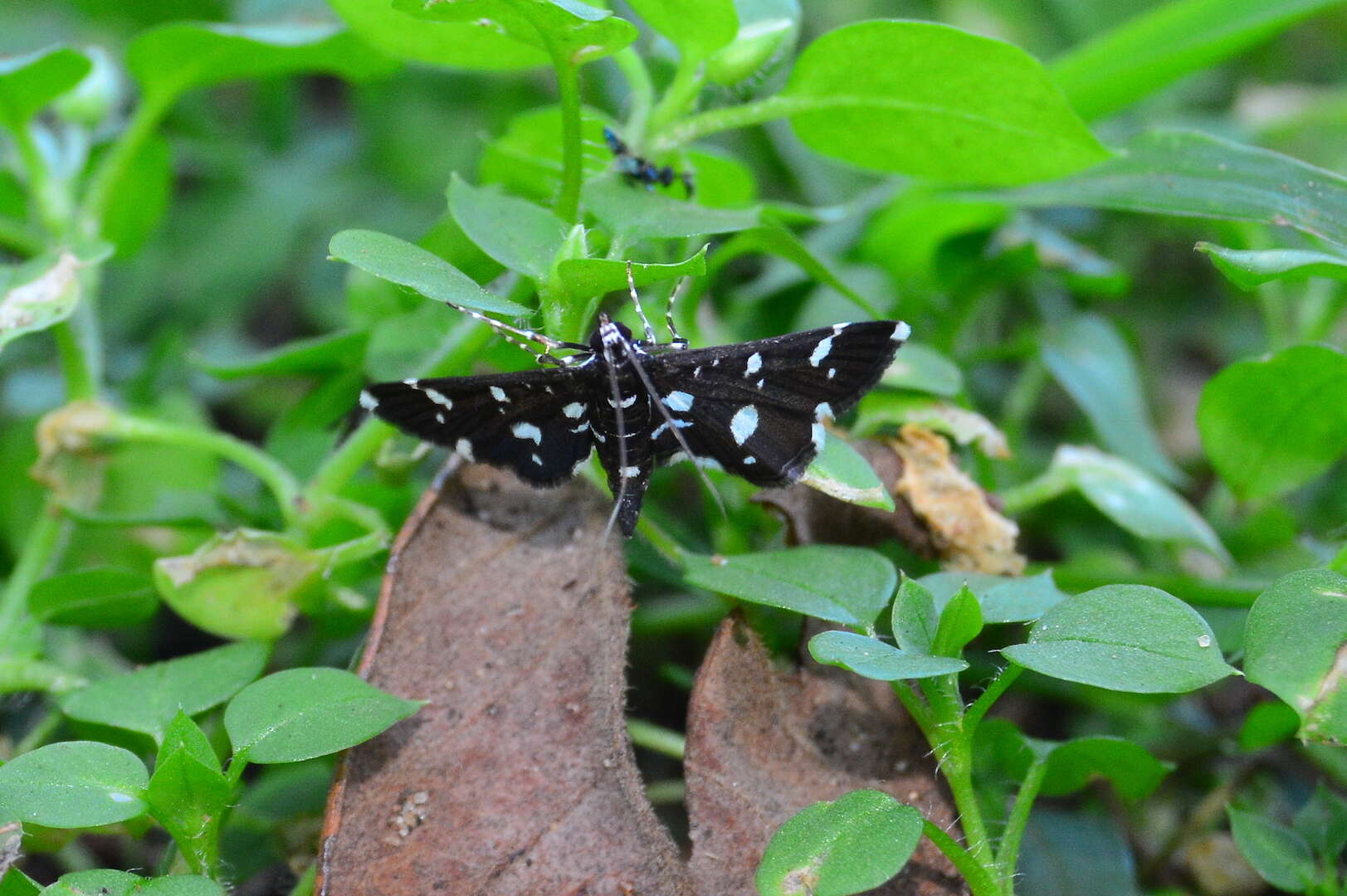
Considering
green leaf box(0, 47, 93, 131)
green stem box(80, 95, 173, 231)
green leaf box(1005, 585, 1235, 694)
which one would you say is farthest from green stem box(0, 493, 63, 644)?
green leaf box(1005, 585, 1235, 694)

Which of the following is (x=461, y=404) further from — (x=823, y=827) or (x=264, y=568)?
(x=823, y=827)

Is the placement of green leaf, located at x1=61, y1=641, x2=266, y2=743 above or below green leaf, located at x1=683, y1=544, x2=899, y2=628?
below

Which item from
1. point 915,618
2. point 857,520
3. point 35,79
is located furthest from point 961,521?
point 35,79

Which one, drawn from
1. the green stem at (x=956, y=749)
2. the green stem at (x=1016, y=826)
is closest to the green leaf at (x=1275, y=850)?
the green stem at (x=1016, y=826)

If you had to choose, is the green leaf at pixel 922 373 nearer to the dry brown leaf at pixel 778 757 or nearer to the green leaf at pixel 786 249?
the green leaf at pixel 786 249

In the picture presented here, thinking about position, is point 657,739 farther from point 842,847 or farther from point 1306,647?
point 1306,647

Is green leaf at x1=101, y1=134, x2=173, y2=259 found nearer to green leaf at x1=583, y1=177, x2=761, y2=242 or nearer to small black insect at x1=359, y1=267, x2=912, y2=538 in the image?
small black insect at x1=359, y1=267, x2=912, y2=538

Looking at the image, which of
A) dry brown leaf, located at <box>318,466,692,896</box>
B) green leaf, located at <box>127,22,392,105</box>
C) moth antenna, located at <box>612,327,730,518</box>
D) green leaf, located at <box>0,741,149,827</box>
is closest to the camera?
green leaf, located at <box>0,741,149,827</box>
